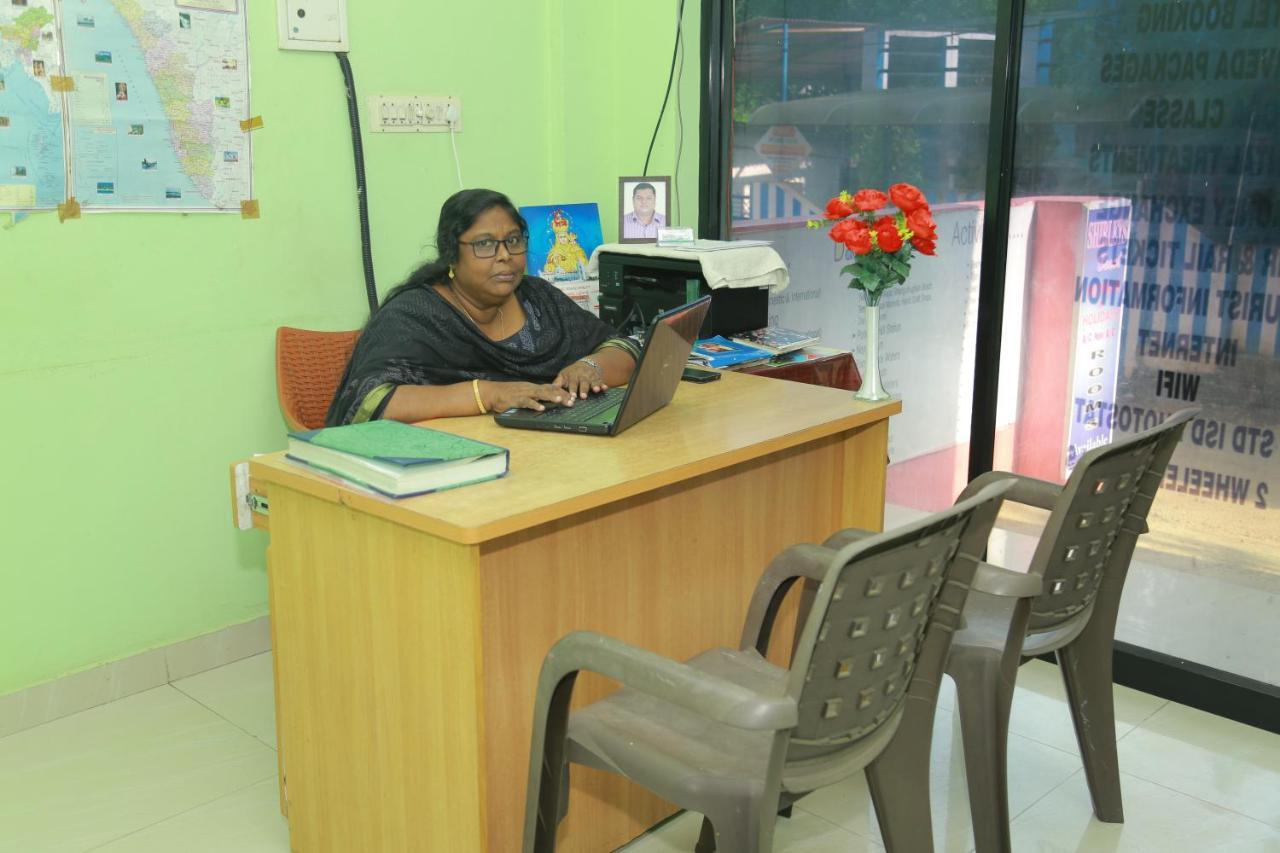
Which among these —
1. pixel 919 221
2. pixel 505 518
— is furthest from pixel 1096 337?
pixel 505 518

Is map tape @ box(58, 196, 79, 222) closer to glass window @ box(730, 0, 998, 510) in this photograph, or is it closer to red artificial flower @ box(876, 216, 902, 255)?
red artificial flower @ box(876, 216, 902, 255)

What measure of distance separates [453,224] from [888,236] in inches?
39.7

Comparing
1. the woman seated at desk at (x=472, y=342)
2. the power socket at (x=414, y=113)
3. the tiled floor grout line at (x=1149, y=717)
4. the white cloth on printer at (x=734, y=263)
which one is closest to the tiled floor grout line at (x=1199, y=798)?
the tiled floor grout line at (x=1149, y=717)

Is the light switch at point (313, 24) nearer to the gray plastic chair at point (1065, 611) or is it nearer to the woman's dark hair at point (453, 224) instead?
the woman's dark hair at point (453, 224)

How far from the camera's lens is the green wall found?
3.01m

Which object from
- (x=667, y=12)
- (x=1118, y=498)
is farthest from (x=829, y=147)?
(x=1118, y=498)

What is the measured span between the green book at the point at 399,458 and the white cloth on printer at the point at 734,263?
4.72ft

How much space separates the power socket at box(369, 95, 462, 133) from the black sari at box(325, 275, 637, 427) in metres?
0.77

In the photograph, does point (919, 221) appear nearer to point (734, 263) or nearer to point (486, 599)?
point (734, 263)

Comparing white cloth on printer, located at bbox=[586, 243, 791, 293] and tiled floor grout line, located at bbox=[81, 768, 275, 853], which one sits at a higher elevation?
white cloth on printer, located at bbox=[586, 243, 791, 293]

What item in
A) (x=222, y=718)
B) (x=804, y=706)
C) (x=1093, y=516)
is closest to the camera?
(x=804, y=706)

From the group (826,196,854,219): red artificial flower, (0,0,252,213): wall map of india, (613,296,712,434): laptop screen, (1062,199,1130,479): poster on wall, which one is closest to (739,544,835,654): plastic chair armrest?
(613,296,712,434): laptop screen

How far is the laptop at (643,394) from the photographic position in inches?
92.1

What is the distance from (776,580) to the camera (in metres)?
2.21
